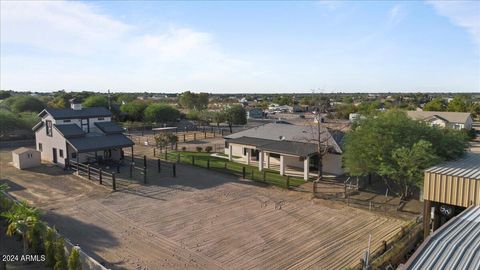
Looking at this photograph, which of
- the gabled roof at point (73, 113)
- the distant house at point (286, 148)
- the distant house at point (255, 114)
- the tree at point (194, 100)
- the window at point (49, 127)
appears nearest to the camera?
the distant house at point (286, 148)

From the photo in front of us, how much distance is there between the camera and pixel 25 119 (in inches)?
1945

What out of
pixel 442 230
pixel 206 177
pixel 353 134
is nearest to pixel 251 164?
pixel 206 177

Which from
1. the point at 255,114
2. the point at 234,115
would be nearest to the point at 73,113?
the point at 234,115

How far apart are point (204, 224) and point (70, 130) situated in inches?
806

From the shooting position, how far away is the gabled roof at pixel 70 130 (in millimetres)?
32188

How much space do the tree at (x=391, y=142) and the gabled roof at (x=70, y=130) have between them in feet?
80.7

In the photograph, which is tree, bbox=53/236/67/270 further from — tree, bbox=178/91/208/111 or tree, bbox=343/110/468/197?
tree, bbox=178/91/208/111

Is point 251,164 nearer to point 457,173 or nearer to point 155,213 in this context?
point 155,213

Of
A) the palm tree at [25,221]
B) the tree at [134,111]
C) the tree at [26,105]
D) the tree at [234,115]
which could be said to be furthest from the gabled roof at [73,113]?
the tree at [26,105]

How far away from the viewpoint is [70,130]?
1298 inches

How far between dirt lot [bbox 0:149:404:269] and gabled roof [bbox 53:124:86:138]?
17.7 ft

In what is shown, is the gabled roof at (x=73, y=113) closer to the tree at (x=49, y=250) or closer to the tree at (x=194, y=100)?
the tree at (x=49, y=250)

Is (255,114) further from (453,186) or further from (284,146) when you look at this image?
(453,186)

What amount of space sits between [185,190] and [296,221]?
951cm
